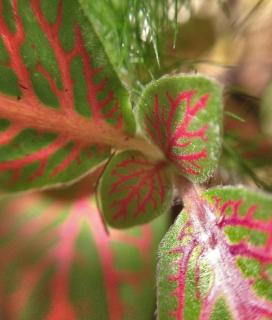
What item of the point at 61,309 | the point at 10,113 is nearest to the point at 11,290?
the point at 61,309

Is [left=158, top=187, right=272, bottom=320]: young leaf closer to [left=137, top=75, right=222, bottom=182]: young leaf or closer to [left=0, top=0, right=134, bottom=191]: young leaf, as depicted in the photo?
[left=137, top=75, right=222, bottom=182]: young leaf

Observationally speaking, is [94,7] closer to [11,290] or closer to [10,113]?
[10,113]

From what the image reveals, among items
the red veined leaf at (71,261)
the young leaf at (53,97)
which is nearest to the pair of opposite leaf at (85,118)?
the young leaf at (53,97)

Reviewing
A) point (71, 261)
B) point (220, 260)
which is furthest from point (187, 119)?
point (71, 261)

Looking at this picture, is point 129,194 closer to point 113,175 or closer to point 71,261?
point 113,175

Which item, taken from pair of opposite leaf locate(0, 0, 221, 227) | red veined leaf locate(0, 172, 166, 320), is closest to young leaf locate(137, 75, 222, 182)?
pair of opposite leaf locate(0, 0, 221, 227)

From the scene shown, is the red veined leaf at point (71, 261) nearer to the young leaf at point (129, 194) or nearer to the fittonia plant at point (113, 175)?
the fittonia plant at point (113, 175)
